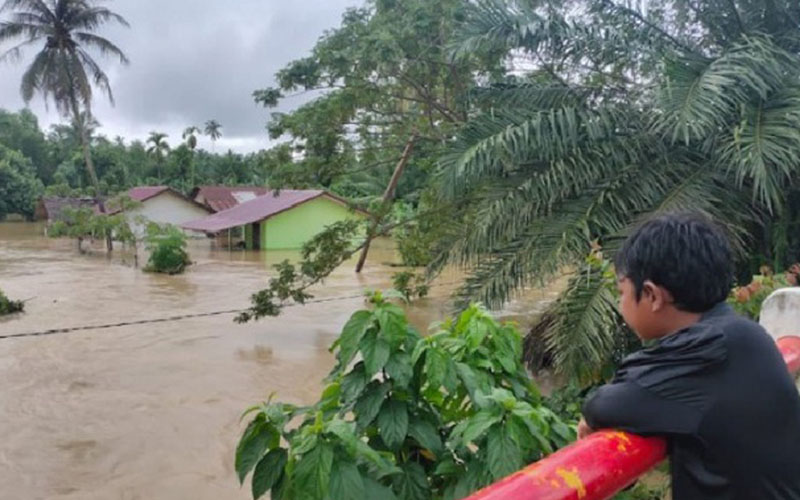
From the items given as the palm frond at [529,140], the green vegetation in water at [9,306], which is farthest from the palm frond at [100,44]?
the palm frond at [529,140]

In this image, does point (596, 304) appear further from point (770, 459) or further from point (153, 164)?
point (153, 164)

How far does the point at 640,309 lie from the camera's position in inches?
51.4

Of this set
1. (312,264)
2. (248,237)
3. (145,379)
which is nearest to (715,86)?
(312,264)

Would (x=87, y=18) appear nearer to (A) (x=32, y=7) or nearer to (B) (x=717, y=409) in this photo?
(A) (x=32, y=7)

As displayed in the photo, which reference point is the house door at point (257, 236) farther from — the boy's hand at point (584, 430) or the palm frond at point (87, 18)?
the boy's hand at point (584, 430)

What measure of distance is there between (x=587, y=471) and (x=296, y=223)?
1168 inches

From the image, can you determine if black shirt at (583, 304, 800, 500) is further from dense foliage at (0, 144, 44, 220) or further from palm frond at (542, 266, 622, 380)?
dense foliage at (0, 144, 44, 220)

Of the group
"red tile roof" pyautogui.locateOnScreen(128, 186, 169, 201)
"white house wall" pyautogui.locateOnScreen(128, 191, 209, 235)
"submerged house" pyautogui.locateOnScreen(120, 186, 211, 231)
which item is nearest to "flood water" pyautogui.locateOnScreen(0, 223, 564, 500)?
"red tile roof" pyautogui.locateOnScreen(128, 186, 169, 201)

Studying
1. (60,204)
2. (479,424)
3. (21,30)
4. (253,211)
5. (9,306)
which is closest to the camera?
(479,424)

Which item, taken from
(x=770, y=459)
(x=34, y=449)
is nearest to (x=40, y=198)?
(x=34, y=449)

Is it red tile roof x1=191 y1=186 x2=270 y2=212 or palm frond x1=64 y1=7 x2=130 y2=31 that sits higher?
palm frond x1=64 y1=7 x2=130 y2=31

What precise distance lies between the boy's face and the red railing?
0.78ft

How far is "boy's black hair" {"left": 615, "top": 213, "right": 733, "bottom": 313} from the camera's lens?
124cm

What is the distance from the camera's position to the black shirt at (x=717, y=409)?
1.13 meters
